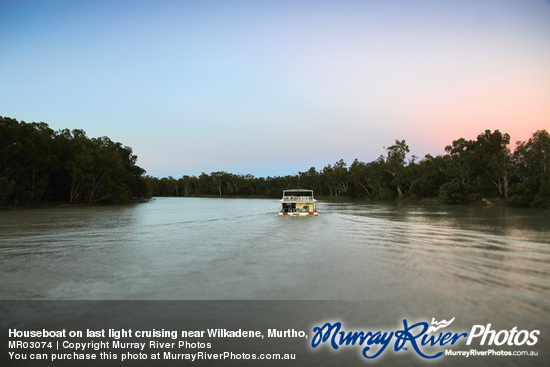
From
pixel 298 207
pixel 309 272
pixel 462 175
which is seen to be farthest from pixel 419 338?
pixel 462 175

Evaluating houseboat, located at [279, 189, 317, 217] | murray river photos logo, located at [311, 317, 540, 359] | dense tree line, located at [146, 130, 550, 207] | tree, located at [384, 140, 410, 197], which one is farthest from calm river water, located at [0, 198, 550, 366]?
tree, located at [384, 140, 410, 197]

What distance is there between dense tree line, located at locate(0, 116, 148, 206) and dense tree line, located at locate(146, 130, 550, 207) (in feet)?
225

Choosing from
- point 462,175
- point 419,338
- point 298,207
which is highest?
point 462,175

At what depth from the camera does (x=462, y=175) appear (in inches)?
2995

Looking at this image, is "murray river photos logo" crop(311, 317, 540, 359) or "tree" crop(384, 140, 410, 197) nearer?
"murray river photos logo" crop(311, 317, 540, 359)

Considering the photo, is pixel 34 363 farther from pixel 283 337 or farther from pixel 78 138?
pixel 78 138

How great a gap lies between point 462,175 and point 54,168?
82.9 m

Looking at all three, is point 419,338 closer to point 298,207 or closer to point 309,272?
point 309,272

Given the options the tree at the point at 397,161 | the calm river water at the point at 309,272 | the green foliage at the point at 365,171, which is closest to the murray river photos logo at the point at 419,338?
the calm river water at the point at 309,272

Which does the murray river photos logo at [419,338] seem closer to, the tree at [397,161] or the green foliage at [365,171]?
the green foliage at [365,171]

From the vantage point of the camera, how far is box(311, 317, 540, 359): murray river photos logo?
20.1 ft

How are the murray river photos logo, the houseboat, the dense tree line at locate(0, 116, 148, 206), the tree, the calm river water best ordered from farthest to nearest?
the tree < the dense tree line at locate(0, 116, 148, 206) < the houseboat < the calm river water < the murray river photos logo

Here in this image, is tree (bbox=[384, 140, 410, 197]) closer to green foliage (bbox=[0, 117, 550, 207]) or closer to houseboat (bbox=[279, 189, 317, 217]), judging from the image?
green foliage (bbox=[0, 117, 550, 207])

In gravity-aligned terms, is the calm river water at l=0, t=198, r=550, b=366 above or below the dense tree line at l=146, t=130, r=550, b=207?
below
